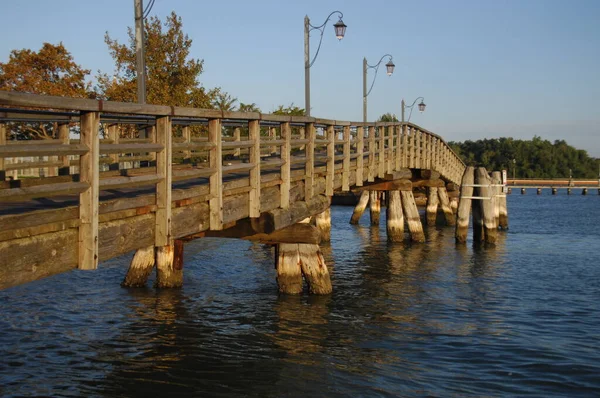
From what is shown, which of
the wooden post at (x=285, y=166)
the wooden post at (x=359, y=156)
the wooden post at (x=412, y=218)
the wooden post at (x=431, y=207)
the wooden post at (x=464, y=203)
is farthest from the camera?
the wooden post at (x=431, y=207)

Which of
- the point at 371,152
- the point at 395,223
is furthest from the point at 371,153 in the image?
the point at 395,223

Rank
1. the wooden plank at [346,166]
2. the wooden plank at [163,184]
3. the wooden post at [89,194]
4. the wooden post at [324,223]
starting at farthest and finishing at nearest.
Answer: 1. the wooden post at [324,223]
2. the wooden plank at [346,166]
3. the wooden plank at [163,184]
4. the wooden post at [89,194]

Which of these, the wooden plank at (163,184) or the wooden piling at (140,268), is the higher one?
the wooden plank at (163,184)

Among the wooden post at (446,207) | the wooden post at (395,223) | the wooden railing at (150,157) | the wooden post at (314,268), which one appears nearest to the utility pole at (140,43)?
the wooden railing at (150,157)

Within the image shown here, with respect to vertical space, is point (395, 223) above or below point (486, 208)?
below

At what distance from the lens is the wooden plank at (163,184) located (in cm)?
862

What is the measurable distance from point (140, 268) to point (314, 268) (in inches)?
146

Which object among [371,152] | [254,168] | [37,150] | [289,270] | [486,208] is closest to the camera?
[37,150]

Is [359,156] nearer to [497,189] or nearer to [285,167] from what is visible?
[285,167]

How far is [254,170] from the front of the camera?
11.3 metres

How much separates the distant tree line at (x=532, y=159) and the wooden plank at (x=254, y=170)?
126670 millimetres

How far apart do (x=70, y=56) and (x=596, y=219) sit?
106 feet

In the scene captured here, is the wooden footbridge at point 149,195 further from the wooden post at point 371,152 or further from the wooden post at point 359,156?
A: the wooden post at point 371,152

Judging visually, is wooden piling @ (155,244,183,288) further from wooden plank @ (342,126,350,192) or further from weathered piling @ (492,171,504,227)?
weathered piling @ (492,171,504,227)
